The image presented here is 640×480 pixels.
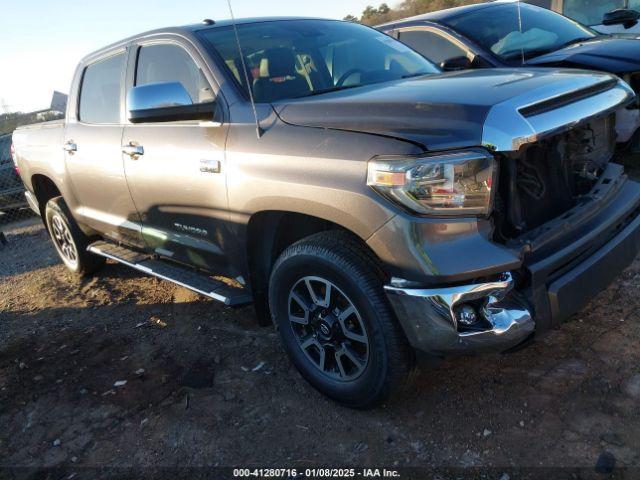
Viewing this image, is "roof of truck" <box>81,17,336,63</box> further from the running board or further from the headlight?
the headlight

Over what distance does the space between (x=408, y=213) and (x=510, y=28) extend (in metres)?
4.26

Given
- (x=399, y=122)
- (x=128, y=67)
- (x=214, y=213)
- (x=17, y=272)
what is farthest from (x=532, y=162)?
(x=17, y=272)

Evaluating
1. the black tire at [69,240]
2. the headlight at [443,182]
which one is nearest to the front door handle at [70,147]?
the black tire at [69,240]

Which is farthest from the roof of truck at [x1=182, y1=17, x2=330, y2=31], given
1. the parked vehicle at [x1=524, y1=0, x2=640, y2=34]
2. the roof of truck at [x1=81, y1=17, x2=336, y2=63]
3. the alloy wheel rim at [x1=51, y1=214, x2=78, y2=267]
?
the parked vehicle at [x1=524, y1=0, x2=640, y2=34]

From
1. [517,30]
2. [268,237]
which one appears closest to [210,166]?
[268,237]

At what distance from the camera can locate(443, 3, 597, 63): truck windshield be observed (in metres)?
5.20

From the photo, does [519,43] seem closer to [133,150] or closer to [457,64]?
[457,64]

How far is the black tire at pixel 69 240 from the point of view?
5008 millimetres

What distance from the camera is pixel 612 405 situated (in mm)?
2453

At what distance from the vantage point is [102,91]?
13.9ft

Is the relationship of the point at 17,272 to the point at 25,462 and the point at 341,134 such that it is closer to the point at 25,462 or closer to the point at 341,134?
the point at 25,462

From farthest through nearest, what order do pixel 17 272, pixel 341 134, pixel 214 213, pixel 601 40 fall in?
pixel 17 272 < pixel 601 40 < pixel 214 213 < pixel 341 134

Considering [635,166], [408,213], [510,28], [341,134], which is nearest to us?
[408,213]

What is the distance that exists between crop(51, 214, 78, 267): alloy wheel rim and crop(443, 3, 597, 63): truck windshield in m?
4.27
